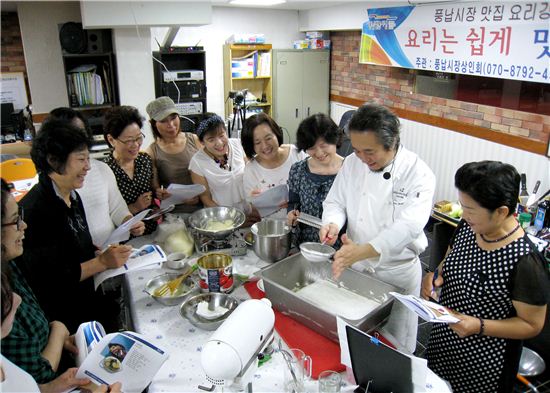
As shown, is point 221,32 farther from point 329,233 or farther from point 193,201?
point 329,233

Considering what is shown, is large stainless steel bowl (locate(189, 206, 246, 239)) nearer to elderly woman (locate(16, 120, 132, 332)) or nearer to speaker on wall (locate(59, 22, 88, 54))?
elderly woman (locate(16, 120, 132, 332))

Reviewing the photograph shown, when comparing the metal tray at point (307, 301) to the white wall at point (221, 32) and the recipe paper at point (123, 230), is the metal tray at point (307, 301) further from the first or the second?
the white wall at point (221, 32)

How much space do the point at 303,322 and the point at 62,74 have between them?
4.66 meters

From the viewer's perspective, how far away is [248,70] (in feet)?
19.8

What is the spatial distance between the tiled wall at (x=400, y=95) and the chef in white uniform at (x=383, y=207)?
2.53 m

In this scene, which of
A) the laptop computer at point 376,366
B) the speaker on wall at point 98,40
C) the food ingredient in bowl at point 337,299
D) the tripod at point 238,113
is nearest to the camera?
the laptop computer at point 376,366

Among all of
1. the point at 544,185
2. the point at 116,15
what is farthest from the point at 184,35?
the point at 544,185

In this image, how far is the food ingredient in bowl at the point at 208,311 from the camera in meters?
1.58

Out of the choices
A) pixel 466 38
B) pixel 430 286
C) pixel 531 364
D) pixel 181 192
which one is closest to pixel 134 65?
pixel 181 192

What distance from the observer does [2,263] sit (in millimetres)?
1168

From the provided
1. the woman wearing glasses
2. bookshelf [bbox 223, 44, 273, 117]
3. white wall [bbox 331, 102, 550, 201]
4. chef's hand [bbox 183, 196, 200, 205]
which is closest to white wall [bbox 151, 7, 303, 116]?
bookshelf [bbox 223, 44, 273, 117]

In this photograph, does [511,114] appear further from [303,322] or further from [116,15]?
[116,15]

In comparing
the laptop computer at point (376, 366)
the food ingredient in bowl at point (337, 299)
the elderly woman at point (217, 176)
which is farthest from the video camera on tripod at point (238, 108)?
the laptop computer at point (376, 366)

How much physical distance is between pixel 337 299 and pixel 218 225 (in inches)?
33.6
